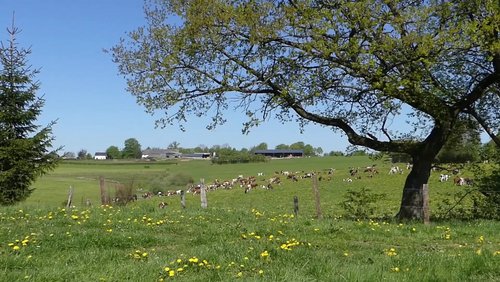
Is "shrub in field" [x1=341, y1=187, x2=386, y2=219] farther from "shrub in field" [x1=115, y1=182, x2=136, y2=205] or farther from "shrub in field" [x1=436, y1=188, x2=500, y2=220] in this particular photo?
"shrub in field" [x1=115, y1=182, x2=136, y2=205]

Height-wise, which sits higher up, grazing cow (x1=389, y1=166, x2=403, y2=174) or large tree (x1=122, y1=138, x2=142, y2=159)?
large tree (x1=122, y1=138, x2=142, y2=159)

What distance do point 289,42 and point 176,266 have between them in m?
9.94

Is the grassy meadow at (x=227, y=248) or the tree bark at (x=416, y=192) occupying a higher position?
the tree bark at (x=416, y=192)

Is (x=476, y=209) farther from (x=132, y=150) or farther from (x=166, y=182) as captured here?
(x=132, y=150)

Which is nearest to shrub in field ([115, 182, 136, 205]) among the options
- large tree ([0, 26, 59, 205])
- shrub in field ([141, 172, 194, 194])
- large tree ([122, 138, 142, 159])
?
large tree ([0, 26, 59, 205])

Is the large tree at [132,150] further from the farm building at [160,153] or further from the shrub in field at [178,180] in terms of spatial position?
the shrub in field at [178,180]

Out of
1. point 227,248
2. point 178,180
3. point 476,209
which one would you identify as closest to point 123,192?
point 476,209

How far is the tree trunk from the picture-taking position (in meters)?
16.7

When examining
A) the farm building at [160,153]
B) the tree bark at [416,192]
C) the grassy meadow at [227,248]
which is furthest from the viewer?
the farm building at [160,153]

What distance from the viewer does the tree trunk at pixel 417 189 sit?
54.6 feet

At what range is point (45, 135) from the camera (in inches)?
923

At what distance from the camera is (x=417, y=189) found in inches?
659

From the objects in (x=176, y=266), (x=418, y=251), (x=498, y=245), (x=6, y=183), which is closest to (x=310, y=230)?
(x=418, y=251)

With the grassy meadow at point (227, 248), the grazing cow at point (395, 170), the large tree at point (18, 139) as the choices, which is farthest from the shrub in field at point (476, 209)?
the grazing cow at point (395, 170)
